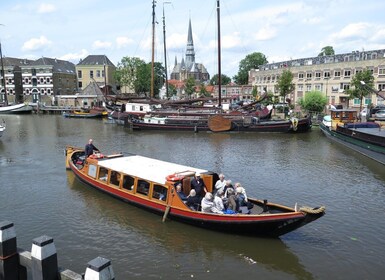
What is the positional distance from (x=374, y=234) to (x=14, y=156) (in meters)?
27.3

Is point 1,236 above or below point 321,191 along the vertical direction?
above

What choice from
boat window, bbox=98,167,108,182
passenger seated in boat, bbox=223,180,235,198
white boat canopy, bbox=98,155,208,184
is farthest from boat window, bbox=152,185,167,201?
boat window, bbox=98,167,108,182

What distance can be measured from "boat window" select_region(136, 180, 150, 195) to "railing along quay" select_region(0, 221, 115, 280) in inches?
290

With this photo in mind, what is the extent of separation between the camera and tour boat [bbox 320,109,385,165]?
28.1 metres

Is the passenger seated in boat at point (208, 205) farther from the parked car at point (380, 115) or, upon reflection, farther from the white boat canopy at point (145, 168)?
the parked car at point (380, 115)

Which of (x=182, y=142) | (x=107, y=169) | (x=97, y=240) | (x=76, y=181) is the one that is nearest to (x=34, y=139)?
(x=182, y=142)

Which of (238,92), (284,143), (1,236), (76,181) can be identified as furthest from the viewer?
(238,92)

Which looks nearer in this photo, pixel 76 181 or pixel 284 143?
pixel 76 181

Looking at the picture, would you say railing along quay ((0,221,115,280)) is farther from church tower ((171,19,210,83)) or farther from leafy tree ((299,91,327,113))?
church tower ((171,19,210,83))

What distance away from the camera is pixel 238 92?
108438 mm

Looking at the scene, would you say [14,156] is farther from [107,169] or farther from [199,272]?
[199,272]

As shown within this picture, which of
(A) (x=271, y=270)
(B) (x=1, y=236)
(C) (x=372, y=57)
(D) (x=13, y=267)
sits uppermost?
(C) (x=372, y=57)

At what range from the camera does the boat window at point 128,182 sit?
55.5 ft

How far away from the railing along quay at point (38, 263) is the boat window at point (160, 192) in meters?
6.93
